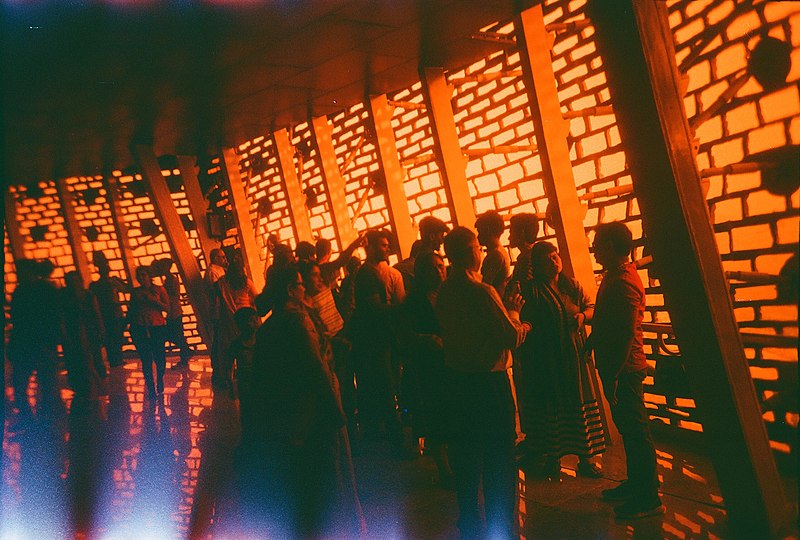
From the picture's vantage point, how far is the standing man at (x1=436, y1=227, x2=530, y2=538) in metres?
2.86

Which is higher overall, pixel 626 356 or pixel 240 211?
pixel 240 211

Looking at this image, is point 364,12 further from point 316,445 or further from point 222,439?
point 222,439

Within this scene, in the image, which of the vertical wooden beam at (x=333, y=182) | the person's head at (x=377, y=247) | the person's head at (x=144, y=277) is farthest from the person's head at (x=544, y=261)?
the person's head at (x=144, y=277)

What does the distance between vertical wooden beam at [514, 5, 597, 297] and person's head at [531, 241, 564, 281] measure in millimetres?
801

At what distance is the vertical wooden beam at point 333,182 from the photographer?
7.50 metres

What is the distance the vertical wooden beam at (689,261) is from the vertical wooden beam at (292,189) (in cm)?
567

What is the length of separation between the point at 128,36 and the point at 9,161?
4484 mm

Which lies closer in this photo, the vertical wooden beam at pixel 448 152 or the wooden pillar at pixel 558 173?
the wooden pillar at pixel 558 173

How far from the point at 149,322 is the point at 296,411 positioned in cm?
538

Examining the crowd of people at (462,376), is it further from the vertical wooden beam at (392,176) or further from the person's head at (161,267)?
the person's head at (161,267)

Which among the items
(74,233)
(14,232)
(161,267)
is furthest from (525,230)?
(14,232)

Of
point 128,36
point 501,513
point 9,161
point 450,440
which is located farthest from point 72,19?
point 9,161

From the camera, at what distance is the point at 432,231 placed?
4449 millimetres

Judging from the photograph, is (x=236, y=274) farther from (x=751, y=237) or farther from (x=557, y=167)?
(x=751, y=237)
